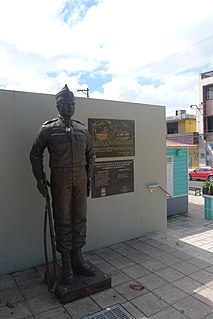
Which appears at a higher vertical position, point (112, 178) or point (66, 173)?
point (66, 173)

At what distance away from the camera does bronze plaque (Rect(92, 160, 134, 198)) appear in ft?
12.8

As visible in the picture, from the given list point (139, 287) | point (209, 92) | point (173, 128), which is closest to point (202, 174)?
point (209, 92)

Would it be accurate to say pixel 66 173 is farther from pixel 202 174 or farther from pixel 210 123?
pixel 210 123

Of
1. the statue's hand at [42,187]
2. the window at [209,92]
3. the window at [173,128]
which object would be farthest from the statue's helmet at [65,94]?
the window at [173,128]

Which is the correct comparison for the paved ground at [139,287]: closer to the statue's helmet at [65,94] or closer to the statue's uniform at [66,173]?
the statue's uniform at [66,173]

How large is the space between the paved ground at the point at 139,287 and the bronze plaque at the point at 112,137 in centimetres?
145

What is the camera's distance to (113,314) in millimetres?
2426

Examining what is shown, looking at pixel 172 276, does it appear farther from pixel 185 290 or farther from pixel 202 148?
pixel 202 148

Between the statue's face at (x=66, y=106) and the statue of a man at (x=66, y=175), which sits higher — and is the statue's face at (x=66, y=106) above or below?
above

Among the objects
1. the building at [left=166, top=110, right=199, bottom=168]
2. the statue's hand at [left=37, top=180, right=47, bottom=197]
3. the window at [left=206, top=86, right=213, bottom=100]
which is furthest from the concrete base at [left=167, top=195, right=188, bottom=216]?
the window at [left=206, top=86, right=213, bottom=100]

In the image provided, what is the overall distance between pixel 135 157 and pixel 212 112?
1794 cm

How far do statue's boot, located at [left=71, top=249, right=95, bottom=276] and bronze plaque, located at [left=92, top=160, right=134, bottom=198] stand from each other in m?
1.11

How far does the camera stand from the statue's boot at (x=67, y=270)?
2709 millimetres

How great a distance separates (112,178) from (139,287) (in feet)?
5.38
